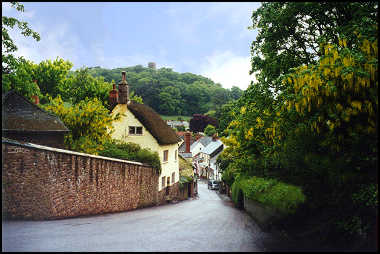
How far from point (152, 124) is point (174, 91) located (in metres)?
55.0

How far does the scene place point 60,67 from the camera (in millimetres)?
40125

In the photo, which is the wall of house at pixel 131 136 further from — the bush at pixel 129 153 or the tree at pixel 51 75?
the tree at pixel 51 75

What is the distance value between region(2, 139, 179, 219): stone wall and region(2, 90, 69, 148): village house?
5577mm

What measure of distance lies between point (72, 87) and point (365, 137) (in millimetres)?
40279

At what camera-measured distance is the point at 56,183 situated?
11914 mm

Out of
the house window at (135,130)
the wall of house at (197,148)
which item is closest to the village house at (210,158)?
the wall of house at (197,148)

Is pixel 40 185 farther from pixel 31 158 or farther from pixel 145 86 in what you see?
pixel 145 86

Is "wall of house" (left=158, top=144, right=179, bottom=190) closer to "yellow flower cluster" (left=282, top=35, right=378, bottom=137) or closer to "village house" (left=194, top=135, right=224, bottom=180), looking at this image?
"yellow flower cluster" (left=282, top=35, right=378, bottom=137)

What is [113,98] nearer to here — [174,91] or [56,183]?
[56,183]

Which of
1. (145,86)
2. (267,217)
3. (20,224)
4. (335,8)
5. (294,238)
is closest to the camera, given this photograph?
(294,238)

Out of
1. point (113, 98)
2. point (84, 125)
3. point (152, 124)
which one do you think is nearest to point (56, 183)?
point (84, 125)

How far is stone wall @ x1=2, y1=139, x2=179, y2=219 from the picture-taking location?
10.7 metres

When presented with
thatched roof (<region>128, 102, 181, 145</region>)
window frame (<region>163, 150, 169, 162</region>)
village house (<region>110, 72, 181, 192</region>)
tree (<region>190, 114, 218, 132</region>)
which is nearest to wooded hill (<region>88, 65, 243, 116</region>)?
tree (<region>190, 114, 218, 132</region>)

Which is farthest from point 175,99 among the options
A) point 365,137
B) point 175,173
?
point 365,137
